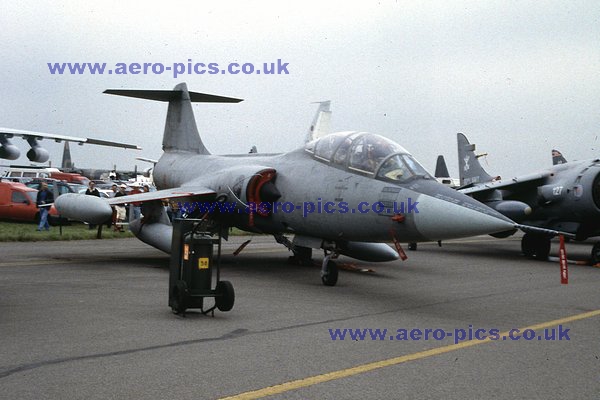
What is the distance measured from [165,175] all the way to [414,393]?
12030 millimetres

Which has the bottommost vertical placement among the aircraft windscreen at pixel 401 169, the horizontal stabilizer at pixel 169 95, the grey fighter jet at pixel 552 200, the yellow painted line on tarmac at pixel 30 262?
the yellow painted line on tarmac at pixel 30 262

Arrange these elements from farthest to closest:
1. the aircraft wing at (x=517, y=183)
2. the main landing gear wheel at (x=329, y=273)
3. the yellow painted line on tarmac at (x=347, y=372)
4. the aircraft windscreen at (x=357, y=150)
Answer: the aircraft wing at (x=517, y=183)
the main landing gear wheel at (x=329, y=273)
the aircraft windscreen at (x=357, y=150)
the yellow painted line on tarmac at (x=347, y=372)

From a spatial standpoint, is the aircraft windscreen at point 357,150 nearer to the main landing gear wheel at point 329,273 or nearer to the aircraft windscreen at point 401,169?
the aircraft windscreen at point 401,169

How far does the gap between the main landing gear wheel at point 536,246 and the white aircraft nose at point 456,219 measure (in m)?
9.62

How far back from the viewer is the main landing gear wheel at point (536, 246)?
16.5 m

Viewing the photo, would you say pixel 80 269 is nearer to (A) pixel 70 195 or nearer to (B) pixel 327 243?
(A) pixel 70 195

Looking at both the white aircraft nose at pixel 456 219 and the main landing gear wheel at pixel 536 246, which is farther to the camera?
the main landing gear wheel at pixel 536 246

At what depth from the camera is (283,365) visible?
4.96 metres

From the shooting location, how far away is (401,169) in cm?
896

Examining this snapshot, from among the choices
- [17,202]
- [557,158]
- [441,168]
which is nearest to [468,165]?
[557,158]

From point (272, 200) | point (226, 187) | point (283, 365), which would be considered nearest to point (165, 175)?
point (226, 187)

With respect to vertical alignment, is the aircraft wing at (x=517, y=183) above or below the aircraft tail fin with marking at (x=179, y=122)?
below

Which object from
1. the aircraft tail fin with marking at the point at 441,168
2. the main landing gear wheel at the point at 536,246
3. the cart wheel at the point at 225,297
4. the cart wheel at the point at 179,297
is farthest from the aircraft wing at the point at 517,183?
the aircraft tail fin with marking at the point at 441,168

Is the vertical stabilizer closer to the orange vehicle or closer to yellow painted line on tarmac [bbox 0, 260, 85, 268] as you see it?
the orange vehicle
